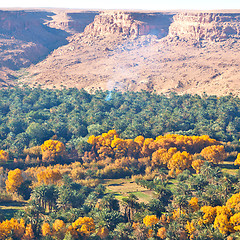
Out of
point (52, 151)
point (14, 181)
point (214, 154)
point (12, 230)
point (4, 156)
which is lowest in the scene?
point (4, 156)

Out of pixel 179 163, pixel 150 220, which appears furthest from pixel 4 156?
pixel 150 220

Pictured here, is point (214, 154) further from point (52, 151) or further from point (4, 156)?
point (4, 156)

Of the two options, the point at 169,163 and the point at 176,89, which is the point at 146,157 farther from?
the point at 176,89

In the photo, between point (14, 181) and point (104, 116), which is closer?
point (14, 181)

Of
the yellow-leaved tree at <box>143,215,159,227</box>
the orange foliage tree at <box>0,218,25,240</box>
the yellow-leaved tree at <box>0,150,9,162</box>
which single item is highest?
the yellow-leaved tree at <box>143,215,159,227</box>

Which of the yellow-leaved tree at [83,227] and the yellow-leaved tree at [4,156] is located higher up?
the yellow-leaved tree at [83,227]

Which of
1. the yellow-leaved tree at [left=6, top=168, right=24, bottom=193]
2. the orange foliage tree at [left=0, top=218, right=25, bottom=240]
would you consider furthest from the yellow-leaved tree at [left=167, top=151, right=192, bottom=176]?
the orange foliage tree at [left=0, top=218, right=25, bottom=240]

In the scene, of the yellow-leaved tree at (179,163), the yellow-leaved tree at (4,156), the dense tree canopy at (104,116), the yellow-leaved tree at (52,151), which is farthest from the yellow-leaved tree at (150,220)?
the yellow-leaved tree at (4,156)

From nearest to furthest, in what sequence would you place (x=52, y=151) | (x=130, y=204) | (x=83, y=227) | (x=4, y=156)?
1. (x=83, y=227)
2. (x=130, y=204)
3. (x=4, y=156)
4. (x=52, y=151)

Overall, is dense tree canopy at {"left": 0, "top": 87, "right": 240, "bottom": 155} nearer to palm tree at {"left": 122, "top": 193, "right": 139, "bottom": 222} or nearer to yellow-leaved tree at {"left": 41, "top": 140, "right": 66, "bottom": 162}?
yellow-leaved tree at {"left": 41, "top": 140, "right": 66, "bottom": 162}

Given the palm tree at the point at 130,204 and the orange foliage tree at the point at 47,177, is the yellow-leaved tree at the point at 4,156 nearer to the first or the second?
the orange foliage tree at the point at 47,177

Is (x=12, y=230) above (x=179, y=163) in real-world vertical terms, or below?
above
